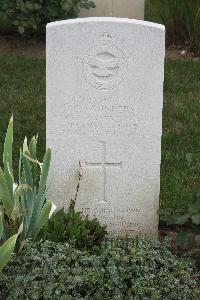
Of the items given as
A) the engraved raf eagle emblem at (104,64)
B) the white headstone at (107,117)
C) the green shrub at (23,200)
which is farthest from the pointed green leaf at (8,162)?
the engraved raf eagle emblem at (104,64)

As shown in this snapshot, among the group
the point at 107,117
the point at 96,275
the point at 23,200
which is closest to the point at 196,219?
the point at 96,275

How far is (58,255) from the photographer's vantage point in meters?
3.75

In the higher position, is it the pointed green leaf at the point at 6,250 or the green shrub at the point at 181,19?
the green shrub at the point at 181,19

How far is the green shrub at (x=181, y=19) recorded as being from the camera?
28.1 feet

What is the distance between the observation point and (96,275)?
3.66 m

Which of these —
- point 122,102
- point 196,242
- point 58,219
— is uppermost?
point 122,102

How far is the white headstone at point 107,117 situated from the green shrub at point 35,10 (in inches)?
178

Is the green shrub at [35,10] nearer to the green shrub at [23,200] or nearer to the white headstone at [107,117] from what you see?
the white headstone at [107,117]

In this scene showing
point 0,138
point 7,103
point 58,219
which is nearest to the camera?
point 58,219

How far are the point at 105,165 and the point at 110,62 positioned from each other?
24.3 inches

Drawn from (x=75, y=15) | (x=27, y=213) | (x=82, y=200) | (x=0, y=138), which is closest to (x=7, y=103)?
(x=0, y=138)

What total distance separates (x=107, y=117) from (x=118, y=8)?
17.8ft

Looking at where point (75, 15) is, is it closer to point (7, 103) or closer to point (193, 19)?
point (193, 19)

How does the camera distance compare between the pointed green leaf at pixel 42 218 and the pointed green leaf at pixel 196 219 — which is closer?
the pointed green leaf at pixel 42 218
